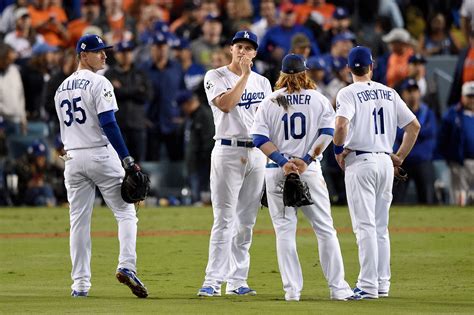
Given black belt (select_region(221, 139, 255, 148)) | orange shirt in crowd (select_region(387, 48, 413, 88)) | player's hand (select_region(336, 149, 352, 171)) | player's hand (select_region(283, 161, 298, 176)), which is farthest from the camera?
orange shirt in crowd (select_region(387, 48, 413, 88))

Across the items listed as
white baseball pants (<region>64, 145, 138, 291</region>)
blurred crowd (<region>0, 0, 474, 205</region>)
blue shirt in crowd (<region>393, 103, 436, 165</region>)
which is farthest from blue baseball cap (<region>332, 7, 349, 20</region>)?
white baseball pants (<region>64, 145, 138, 291</region>)

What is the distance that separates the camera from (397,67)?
2205 cm

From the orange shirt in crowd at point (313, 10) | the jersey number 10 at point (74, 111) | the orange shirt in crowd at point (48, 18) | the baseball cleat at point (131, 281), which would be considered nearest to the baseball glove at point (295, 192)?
the baseball cleat at point (131, 281)

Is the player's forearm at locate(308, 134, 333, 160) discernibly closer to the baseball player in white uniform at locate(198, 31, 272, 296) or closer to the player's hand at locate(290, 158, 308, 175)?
the player's hand at locate(290, 158, 308, 175)

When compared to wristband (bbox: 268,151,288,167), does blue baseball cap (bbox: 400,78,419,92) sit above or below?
above

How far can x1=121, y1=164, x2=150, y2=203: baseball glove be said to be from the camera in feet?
35.4

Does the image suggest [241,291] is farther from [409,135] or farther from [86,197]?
[409,135]

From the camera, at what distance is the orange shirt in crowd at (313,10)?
2389 centimetres

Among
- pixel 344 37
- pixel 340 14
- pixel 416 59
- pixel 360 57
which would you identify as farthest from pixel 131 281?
pixel 340 14

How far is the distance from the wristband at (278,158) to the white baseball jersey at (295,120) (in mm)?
176

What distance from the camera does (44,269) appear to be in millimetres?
13469

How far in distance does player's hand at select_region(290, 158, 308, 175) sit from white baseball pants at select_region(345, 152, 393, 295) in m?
0.59

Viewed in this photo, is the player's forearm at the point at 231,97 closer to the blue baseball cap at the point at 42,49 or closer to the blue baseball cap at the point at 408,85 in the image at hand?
the blue baseball cap at the point at 408,85

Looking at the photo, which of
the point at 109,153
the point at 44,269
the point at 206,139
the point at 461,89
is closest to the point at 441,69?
the point at 461,89
